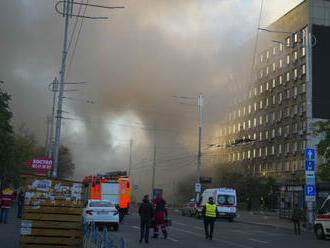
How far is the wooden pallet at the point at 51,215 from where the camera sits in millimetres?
11250

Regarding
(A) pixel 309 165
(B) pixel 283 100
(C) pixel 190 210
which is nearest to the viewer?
(A) pixel 309 165

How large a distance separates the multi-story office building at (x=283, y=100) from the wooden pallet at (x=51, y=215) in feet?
151

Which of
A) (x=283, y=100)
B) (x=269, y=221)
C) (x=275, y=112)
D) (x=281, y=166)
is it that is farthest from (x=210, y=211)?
(x=275, y=112)

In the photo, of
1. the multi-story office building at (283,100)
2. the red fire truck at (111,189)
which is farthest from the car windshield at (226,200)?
the multi-story office building at (283,100)

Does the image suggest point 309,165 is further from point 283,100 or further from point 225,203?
point 283,100

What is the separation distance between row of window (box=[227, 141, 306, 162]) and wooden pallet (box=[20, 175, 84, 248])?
180ft

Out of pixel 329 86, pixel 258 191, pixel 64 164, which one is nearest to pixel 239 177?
pixel 258 191


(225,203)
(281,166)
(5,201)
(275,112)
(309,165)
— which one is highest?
(275,112)

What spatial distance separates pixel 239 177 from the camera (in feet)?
207

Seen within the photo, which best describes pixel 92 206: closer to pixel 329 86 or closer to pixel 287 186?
pixel 287 186

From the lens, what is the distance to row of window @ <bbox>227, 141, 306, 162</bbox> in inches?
2538

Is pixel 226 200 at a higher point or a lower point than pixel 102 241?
higher

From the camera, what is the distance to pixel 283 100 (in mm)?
69625

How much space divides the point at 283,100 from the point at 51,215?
61918mm
